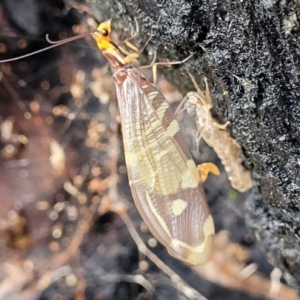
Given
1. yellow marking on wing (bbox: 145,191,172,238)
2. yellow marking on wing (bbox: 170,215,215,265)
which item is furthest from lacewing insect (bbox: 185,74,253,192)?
yellow marking on wing (bbox: 145,191,172,238)

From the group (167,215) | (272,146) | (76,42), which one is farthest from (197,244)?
(76,42)

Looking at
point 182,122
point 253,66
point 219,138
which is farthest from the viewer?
point 182,122

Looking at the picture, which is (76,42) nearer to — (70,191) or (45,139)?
(45,139)

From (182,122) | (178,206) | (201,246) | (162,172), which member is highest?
(182,122)

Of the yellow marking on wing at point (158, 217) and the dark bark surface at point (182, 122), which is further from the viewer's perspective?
the yellow marking on wing at point (158, 217)

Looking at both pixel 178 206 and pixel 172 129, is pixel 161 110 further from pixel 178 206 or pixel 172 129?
pixel 178 206

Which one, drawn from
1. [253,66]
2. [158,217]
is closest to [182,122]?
[158,217]

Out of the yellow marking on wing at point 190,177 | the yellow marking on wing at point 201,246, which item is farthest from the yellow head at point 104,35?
the yellow marking on wing at point 201,246

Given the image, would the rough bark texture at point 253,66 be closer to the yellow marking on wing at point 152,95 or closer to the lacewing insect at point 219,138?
the lacewing insect at point 219,138
